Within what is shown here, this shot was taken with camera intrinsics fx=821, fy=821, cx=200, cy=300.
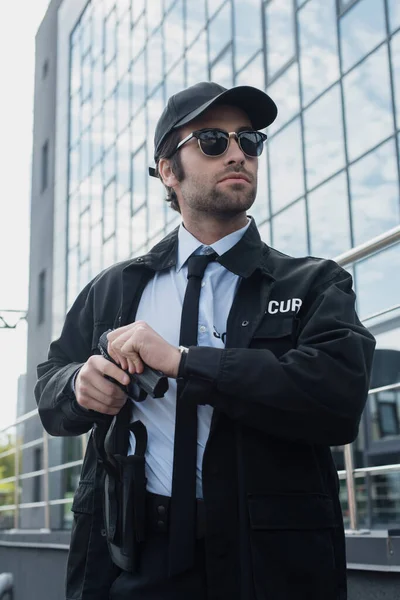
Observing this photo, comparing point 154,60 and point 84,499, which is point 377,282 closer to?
point 154,60

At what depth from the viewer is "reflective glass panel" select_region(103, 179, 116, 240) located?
67.6 feet

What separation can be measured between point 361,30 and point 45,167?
617 inches

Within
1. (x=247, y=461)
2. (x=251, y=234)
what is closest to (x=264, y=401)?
(x=247, y=461)

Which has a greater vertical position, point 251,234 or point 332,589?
point 251,234

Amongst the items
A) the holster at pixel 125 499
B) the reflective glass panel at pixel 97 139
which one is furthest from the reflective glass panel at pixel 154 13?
the holster at pixel 125 499

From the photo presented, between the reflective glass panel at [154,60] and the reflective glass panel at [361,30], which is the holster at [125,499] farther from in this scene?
the reflective glass panel at [154,60]

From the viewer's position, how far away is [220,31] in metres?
16.1

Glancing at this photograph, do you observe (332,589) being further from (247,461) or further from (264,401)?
(264,401)

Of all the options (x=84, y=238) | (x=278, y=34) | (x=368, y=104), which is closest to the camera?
(x=368, y=104)

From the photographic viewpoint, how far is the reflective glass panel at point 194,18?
16875 mm

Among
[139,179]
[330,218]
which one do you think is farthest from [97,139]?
[330,218]

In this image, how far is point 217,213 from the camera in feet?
7.26

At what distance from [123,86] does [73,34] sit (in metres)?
5.22

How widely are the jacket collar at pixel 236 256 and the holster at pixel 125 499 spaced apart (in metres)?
0.46
